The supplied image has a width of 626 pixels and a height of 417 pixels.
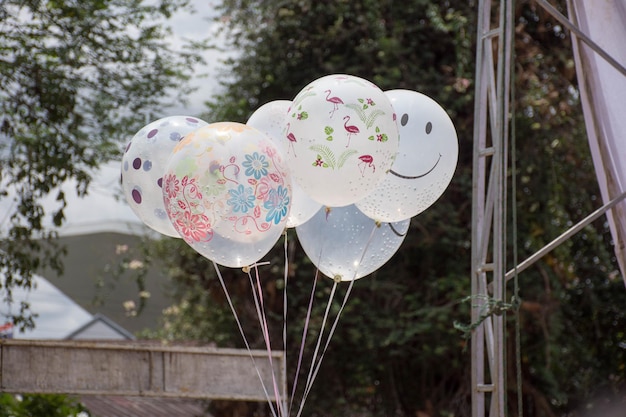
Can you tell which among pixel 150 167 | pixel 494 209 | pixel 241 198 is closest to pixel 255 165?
pixel 241 198

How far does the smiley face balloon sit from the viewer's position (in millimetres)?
2961

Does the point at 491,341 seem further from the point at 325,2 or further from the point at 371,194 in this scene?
the point at 325,2

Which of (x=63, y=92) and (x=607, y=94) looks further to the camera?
(x=63, y=92)

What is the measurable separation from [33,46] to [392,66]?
104 inches

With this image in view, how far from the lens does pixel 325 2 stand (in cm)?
682

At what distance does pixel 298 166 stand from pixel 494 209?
2.27 feet

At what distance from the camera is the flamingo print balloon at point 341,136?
2.72 metres

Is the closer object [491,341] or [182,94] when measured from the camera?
[491,341]

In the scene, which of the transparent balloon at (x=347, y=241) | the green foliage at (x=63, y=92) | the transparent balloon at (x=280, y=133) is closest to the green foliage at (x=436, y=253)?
the green foliage at (x=63, y=92)

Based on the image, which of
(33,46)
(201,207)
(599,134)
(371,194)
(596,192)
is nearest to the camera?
(201,207)

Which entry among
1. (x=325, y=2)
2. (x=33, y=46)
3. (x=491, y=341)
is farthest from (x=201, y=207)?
(x=325, y=2)

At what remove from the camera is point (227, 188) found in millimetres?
2703

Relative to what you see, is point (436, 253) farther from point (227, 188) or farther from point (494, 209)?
point (227, 188)

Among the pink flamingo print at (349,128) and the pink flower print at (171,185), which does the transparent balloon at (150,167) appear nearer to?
the pink flower print at (171,185)
